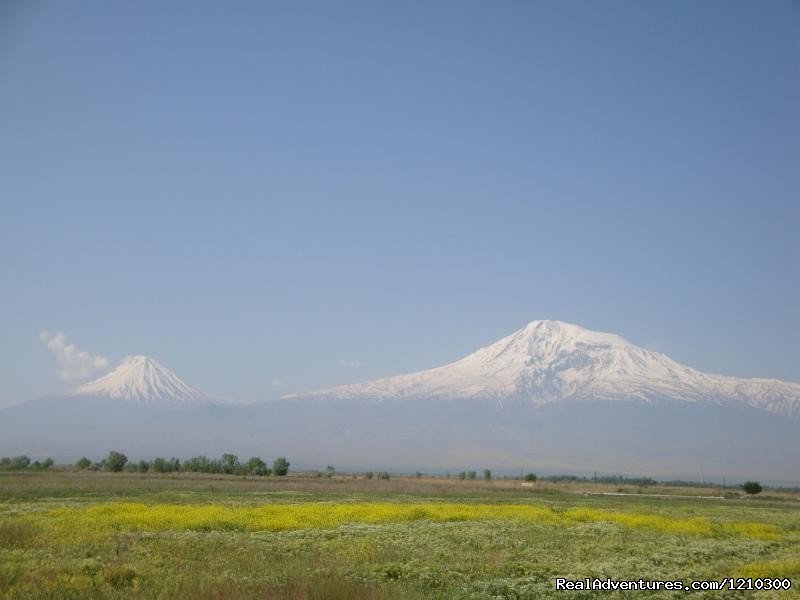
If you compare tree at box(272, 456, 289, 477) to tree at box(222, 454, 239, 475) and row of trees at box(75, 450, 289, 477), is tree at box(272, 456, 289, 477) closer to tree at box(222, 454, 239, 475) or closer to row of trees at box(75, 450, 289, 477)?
row of trees at box(75, 450, 289, 477)

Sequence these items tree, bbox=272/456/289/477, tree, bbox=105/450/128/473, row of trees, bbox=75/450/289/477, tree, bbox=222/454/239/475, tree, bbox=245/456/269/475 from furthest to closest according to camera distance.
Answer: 1. tree, bbox=222/454/239/475
2. tree, bbox=245/456/269/475
3. tree, bbox=272/456/289/477
4. tree, bbox=105/450/128/473
5. row of trees, bbox=75/450/289/477

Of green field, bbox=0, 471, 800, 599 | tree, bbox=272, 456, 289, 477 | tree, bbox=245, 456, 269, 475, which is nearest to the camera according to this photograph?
green field, bbox=0, 471, 800, 599

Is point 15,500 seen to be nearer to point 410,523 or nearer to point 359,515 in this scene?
point 359,515

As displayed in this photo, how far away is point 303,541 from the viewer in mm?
24125

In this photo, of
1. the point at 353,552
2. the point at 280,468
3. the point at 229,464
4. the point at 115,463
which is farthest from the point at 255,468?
the point at 353,552

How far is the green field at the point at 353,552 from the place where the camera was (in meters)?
16.1

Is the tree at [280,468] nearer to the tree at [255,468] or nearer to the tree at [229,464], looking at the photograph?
the tree at [255,468]

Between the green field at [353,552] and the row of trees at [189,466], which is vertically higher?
the green field at [353,552]

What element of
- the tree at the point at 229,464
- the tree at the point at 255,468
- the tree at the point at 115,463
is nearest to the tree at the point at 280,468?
the tree at the point at 255,468

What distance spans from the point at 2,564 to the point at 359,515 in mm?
18925

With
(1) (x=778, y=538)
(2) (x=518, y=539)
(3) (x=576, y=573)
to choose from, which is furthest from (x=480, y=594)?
(1) (x=778, y=538)

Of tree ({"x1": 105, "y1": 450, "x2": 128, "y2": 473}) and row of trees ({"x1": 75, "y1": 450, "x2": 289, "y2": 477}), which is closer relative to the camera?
row of trees ({"x1": 75, "y1": 450, "x2": 289, "y2": 477})

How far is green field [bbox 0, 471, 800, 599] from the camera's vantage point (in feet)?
52.7

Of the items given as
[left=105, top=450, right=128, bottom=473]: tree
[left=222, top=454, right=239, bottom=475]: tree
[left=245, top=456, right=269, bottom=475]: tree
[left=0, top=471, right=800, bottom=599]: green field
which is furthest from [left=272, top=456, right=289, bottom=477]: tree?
[left=0, top=471, right=800, bottom=599]: green field
